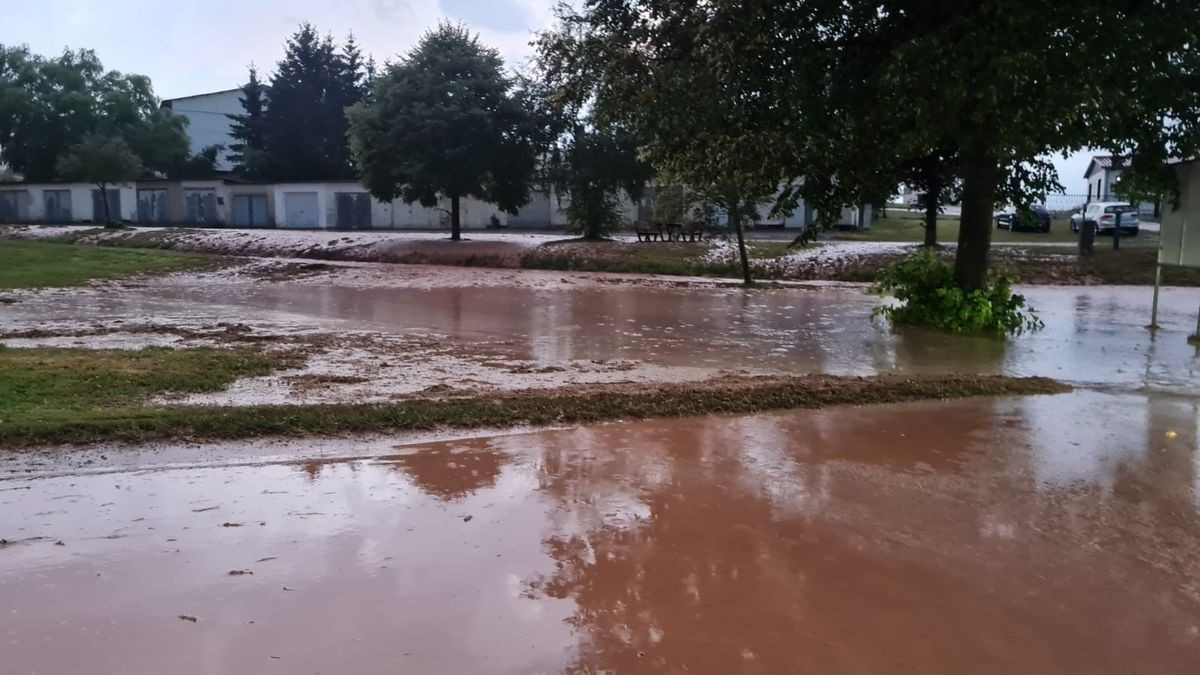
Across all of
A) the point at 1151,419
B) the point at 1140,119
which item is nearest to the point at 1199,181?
the point at 1140,119

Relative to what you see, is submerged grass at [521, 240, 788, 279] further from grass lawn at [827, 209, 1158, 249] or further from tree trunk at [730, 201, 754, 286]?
grass lawn at [827, 209, 1158, 249]

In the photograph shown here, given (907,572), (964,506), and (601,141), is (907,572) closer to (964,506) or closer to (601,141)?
(964,506)

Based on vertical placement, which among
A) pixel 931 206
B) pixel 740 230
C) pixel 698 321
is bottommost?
pixel 698 321

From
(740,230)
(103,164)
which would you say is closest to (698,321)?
(740,230)

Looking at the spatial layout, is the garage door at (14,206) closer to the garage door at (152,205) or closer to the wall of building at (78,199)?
the wall of building at (78,199)

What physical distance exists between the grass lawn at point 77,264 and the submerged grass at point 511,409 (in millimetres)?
16234

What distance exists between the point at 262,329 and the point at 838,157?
30.7ft

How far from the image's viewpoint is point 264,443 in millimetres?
7809

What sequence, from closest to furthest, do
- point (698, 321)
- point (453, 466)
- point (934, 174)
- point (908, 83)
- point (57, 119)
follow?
point (453, 466)
point (908, 83)
point (698, 321)
point (934, 174)
point (57, 119)

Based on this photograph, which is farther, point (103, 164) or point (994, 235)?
point (103, 164)

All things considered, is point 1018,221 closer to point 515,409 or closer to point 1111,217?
point 1111,217

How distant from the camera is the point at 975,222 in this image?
16.4m

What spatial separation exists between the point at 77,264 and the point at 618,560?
27.0 m

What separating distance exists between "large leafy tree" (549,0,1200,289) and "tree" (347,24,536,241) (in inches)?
646
